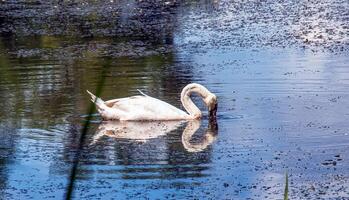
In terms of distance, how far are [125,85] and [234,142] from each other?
3990 mm

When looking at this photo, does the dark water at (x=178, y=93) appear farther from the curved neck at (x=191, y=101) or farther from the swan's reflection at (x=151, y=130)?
the curved neck at (x=191, y=101)

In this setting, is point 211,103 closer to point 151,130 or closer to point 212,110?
point 212,110

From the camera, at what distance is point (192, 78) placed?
14.6 meters

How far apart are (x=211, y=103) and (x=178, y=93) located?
68.7 inches

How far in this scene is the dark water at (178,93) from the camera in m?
8.93

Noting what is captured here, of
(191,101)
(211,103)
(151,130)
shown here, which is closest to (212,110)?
(211,103)

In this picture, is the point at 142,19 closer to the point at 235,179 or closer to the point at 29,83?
the point at 29,83

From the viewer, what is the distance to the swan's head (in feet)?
39.4

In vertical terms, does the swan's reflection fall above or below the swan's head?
below

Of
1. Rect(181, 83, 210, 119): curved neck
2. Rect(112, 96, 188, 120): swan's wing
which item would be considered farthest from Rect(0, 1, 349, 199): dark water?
Rect(181, 83, 210, 119): curved neck

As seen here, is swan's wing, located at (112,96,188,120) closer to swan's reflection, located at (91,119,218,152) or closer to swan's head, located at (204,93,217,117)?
swan's reflection, located at (91,119,218,152)

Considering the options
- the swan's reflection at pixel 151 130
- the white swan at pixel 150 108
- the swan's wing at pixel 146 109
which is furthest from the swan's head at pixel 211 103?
the swan's wing at pixel 146 109

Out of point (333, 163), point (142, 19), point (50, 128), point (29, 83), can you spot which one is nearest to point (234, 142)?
point (333, 163)

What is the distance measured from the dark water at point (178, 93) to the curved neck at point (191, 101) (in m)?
0.27
